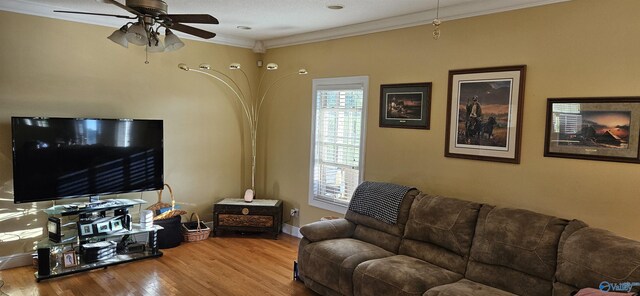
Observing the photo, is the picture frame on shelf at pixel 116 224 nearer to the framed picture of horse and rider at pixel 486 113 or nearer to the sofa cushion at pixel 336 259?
the sofa cushion at pixel 336 259

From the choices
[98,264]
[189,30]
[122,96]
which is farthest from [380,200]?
[122,96]

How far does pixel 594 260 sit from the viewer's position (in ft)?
8.34

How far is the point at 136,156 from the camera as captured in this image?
4578 mm

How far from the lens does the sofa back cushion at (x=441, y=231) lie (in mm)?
3283

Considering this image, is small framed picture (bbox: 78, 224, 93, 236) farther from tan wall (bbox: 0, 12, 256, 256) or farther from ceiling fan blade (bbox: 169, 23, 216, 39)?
ceiling fan blade (bbox: 169, 23, 216, 39)

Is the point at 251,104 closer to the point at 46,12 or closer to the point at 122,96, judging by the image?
the point at 122,96

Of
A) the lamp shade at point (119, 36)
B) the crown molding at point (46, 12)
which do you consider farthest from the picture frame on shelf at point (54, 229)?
the lamp shade at point (119, 36)

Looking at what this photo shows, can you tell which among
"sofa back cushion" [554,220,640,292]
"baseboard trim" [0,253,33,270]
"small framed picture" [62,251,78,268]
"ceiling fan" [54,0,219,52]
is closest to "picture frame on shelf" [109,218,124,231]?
"small framed picture" [62,251,78,268]

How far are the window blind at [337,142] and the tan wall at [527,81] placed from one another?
203mm

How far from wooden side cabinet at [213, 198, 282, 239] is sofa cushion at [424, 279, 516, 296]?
2765 mm

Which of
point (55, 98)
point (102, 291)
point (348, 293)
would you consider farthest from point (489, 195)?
point (55, 98)

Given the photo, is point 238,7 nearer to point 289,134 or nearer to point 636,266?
point 289,134

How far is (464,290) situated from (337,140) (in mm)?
2529

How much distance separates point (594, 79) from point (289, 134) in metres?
3.48
